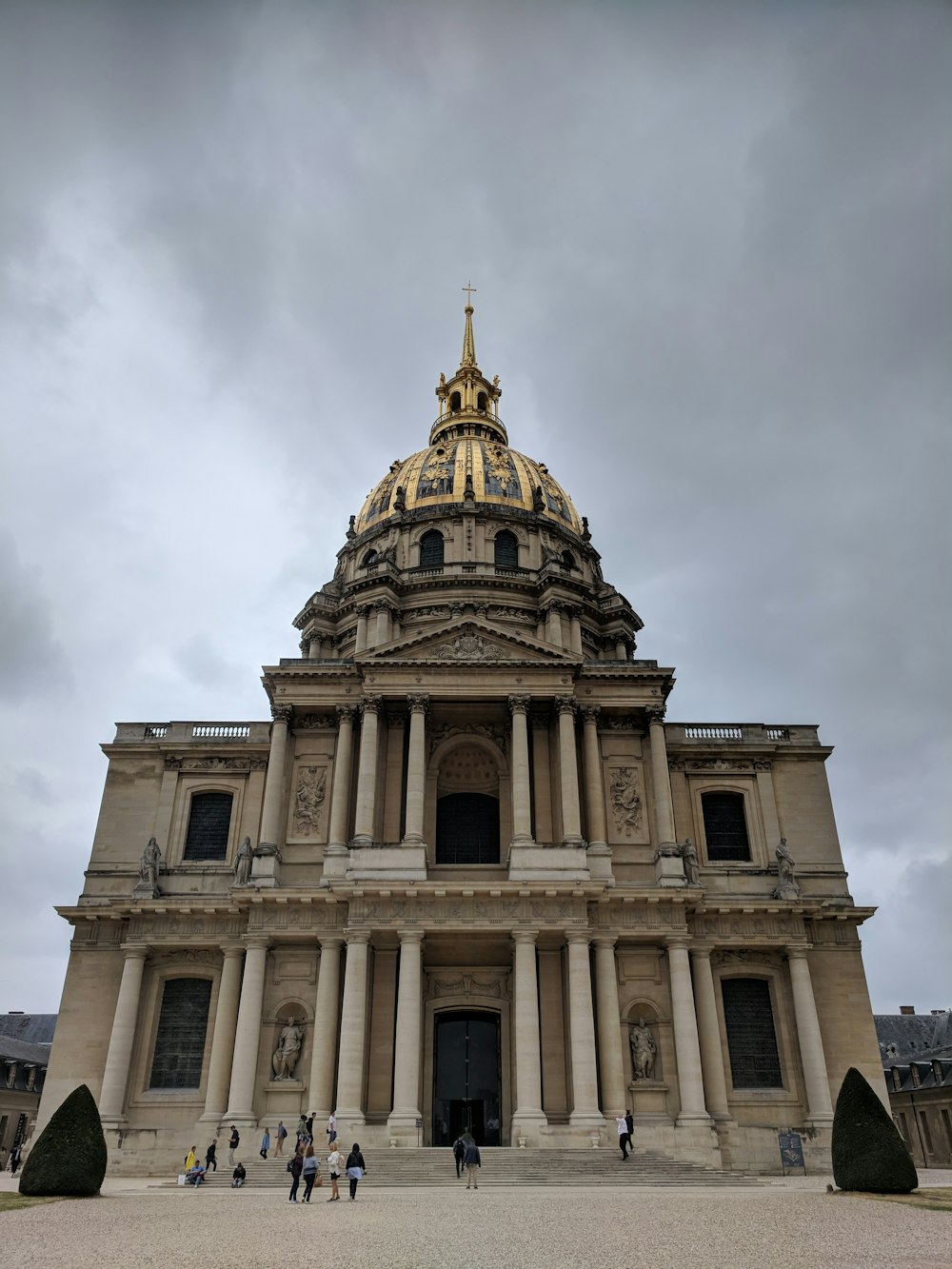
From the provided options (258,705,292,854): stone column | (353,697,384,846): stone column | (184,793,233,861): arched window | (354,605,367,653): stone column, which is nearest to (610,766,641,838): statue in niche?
(353,697,384,846): stone column

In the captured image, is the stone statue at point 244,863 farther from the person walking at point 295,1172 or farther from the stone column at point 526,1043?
the person walking at point 295,1172

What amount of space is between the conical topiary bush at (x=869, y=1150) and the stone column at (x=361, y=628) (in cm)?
2860

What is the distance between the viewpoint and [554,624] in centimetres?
4572

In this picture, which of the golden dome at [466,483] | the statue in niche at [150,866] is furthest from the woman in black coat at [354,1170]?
the golden dome at [466,483]

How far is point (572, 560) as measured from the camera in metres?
52.0

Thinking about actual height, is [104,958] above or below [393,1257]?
above

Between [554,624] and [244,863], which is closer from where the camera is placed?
[244,863]

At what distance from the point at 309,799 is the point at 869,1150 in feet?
74.3

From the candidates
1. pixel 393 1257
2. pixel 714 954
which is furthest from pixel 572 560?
pixel 393 1257

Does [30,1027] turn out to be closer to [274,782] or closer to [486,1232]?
[274,782]

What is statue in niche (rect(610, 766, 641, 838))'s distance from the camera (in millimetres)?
36719

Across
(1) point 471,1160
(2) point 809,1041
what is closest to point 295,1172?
(1) point 471,1160

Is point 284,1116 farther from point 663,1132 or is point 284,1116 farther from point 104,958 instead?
point 663,1132

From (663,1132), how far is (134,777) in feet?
75.3
